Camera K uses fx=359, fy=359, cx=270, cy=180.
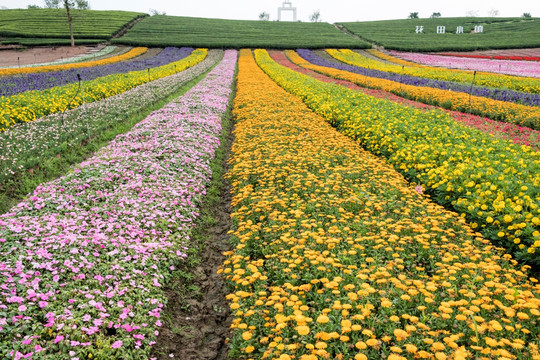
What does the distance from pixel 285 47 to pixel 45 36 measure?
41.5 meters

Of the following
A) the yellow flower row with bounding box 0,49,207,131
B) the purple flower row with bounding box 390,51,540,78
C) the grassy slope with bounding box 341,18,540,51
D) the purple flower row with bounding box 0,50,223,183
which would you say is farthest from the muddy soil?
the grassy slope with bounding box 341,18,540,51

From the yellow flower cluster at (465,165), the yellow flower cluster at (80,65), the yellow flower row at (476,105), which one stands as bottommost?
the yellow flower cluster at (465,165)

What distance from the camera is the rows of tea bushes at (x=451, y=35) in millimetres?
62719

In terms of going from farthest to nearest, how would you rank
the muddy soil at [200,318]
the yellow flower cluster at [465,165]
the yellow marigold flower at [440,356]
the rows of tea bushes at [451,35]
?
the rows of tea bushes at [451,35] < the yellow flower cluster at [465,165] < the muddy soil at [200,318] < the yellow marigold flower at [440,356]

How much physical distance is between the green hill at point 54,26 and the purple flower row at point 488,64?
53.3 meters

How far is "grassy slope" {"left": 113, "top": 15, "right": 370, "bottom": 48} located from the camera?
207ft

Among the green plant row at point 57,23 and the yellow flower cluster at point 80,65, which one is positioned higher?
the green plant row at point 57,23

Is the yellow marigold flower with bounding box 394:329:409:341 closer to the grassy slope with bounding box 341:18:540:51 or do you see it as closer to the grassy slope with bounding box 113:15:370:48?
the grassy slope with bounding box 113:15:370:48

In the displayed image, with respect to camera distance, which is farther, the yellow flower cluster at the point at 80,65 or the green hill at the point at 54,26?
the green hill at the point at 54,26

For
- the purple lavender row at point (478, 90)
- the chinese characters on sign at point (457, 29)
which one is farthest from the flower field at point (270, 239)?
the chinese characters on sign at point (457, 29)

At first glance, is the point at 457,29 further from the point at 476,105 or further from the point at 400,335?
the point at 400,335

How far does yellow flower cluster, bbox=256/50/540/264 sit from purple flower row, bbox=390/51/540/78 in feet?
102

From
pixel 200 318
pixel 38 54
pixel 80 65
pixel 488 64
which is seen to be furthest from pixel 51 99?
pixel 488 64

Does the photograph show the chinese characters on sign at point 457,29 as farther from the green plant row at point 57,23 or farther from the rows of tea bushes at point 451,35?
the green plant row at point 57,23
